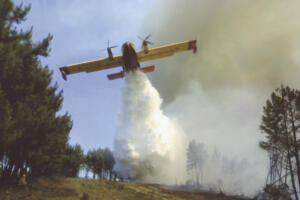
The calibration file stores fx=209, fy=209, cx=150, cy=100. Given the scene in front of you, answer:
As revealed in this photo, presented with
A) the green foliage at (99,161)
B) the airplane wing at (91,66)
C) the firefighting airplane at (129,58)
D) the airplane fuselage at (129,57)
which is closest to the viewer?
the airplane fuselage at (129,57)

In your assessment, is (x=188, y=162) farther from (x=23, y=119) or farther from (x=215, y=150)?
(x=23, y=119)

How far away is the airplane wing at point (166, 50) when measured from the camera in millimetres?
33188

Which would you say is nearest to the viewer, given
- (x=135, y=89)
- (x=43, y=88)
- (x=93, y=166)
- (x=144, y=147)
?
(x=43, y=88)

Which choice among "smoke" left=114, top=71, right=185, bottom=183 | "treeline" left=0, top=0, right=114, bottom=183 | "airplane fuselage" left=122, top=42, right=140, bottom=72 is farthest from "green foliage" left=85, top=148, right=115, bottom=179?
"treeline" left=0, top=0, right=114, bottom=183

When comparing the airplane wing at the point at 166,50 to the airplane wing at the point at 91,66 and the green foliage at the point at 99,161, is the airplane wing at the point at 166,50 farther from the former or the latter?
the green foliage at the point at 99,161

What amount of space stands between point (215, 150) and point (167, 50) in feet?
220

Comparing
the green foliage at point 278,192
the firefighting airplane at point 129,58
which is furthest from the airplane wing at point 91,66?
the green foliage at point 278,192

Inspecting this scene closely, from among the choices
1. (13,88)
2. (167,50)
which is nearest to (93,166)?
(167,50)

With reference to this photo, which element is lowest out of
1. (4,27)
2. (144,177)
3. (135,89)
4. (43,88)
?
(144,177)

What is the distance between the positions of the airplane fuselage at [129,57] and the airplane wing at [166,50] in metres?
1.18

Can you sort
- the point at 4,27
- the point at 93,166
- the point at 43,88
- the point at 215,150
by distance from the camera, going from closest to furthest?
the point at 4,27, the point at 43,88, the point at 93,166, the point at 215,150

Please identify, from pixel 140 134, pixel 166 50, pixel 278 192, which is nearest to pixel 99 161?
pixel 140 134

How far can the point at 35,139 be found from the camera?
45.4 ft

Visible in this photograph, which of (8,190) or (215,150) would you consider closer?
(8,190)
